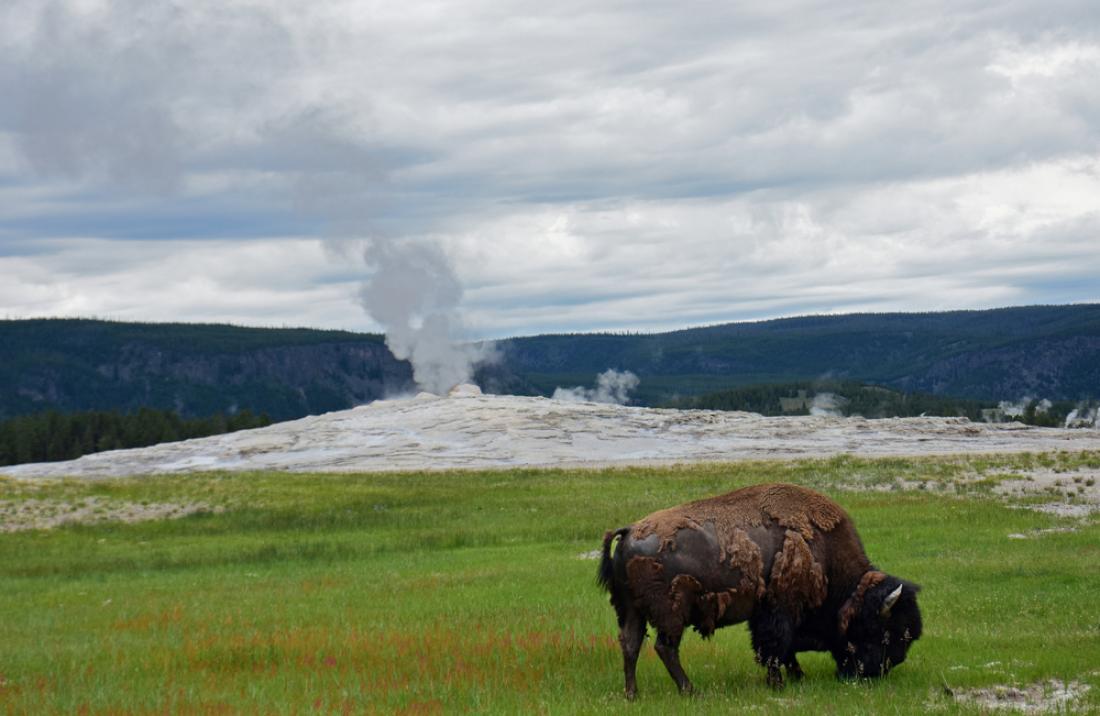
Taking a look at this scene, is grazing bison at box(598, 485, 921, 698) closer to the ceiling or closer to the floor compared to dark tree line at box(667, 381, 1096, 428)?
closer to the ceiling

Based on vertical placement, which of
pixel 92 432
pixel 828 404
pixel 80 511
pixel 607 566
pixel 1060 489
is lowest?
pixel 828 404

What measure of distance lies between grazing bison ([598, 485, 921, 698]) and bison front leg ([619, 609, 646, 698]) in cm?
1

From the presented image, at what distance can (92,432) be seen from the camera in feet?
403

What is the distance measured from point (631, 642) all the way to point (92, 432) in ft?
394

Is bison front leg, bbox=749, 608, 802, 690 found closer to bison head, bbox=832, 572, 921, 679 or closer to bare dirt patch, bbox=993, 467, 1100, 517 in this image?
bison head, bbox=832, 572, 921, 679

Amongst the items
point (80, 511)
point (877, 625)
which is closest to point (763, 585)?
point (877, 625)

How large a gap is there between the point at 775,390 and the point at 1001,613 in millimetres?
176502

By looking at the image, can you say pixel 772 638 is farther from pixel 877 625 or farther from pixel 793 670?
pixel 877 625

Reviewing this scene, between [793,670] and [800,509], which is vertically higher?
[800,509]

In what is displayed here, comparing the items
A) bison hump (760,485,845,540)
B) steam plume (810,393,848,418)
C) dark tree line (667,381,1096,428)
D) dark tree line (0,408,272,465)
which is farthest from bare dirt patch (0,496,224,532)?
steam plume (810,393,848,418)

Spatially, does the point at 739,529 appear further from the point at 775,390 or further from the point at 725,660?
the point at 775,390

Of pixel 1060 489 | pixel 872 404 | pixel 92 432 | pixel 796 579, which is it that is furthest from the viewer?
pixel 872 404

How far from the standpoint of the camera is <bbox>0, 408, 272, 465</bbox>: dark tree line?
119250 millimetres

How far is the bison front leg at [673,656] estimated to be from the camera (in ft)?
40.0
